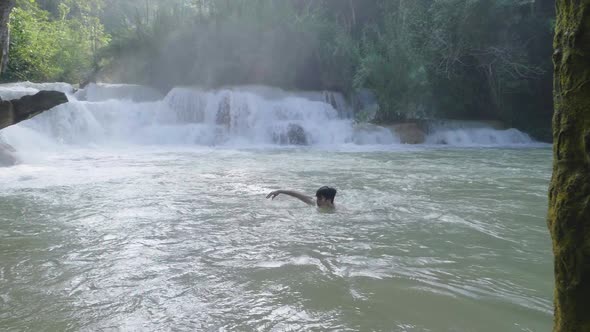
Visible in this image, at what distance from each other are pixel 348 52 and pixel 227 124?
6.72 metres

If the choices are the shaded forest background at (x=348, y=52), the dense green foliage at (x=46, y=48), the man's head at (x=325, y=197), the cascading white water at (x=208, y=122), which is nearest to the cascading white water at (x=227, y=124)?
the cascading white water at (x=208, y=122)

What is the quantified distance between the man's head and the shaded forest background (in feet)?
43.3

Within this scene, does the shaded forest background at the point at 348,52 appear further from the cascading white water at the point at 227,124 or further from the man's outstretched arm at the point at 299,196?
the man's outstretched arm at the point at 299,196

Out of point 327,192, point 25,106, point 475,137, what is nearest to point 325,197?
point 327,192

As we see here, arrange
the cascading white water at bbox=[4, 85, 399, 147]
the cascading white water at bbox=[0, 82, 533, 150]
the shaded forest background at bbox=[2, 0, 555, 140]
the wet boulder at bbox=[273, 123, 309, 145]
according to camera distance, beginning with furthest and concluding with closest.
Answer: the shaded forest background at bbox=[2, 0, 555, 140]
the wet boulder at bbox=[273, 123, 309, 145]
the cascading white water at bbox=[0, 82, 533, 150]
the cascading white water at bbox=[4, 85, 399, 147]

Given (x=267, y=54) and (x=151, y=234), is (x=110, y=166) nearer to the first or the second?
Result: (x=151, y=234)

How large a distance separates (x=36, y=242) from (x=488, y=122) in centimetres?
1890

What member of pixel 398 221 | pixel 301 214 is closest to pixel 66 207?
pixel 301 214

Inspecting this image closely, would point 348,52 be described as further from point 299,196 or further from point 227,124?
point 299,196

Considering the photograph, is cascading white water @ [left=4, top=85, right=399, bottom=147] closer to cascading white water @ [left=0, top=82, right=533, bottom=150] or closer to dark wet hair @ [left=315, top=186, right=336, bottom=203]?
cascading white water @ [left=0, top=82, right=533, bottom=150]

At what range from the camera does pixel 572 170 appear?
41.7 inches


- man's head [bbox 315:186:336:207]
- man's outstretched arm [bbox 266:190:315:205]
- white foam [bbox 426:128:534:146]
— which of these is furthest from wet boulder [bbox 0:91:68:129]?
white foam [bbox 426:128:534:146]

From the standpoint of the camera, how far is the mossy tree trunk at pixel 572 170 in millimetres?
1019

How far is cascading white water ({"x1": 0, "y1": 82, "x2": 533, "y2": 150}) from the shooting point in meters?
16.5
